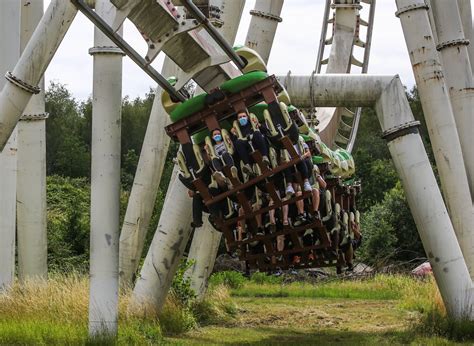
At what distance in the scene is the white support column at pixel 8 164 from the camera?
46.5ft

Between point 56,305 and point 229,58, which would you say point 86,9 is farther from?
point 56,305

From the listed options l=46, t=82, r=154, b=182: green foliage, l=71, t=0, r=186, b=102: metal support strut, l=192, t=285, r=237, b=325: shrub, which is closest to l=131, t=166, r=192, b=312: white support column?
l=192, t=285, r=237, b=325: shrub

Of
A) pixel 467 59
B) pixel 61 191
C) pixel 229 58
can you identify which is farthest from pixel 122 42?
pixel 61 191

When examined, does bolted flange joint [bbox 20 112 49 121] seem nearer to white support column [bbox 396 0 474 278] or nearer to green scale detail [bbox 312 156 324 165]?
green scale detail [bbox 312 156 324 165]

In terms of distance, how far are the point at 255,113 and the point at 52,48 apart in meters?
2.37

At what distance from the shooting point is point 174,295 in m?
14.7

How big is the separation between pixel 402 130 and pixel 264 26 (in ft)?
10.1

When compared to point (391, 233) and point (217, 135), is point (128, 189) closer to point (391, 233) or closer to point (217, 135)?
point (391, 233)

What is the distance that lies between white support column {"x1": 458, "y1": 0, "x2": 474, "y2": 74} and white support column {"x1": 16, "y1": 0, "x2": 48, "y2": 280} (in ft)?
23.2

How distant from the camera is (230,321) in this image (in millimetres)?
16109

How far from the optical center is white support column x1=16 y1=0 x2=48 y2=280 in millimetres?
16328

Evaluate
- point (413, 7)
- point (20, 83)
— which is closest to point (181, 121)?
point (20, 83)

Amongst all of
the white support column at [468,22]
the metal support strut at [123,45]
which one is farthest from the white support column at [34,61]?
the white support column at [468,22]

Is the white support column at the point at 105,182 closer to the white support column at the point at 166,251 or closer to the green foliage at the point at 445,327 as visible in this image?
the white support column at the point at 166,251
